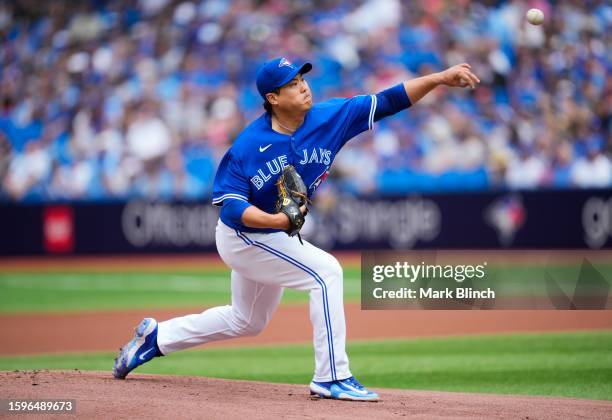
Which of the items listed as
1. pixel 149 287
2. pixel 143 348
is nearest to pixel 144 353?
pixel 143 348

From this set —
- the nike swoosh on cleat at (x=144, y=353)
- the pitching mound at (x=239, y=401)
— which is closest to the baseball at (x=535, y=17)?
the pitching mound at (x=239, y=401)

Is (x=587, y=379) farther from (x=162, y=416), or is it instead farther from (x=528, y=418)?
(x=162, y=416)

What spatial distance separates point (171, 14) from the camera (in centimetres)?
2047

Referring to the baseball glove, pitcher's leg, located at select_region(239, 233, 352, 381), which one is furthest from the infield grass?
the baseball glove

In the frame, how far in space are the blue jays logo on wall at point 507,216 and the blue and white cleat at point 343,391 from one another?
36.5ft

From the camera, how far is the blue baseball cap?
546 cm

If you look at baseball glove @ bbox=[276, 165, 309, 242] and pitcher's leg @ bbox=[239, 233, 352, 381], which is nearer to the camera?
baseball glove @ bbox=[276, 165, 309, 242]

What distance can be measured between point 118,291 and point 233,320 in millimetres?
9650

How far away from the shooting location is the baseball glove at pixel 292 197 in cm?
524

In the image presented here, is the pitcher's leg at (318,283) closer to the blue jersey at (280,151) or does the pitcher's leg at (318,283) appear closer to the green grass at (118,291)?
the blue jersey at (280,151)

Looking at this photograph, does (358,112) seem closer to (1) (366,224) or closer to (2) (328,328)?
(2) (328,328)

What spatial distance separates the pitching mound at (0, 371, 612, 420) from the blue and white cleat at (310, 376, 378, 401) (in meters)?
0.06

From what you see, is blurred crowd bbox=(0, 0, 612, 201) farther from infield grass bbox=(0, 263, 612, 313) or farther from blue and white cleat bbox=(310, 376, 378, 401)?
blue and white cleat bbox=(310, 376, 378, 401)

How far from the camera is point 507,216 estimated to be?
53.1 ft
